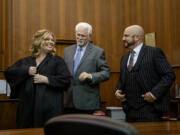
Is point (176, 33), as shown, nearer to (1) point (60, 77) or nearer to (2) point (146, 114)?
(2) point (146, 114)

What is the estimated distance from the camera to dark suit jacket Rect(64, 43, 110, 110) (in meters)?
3.15

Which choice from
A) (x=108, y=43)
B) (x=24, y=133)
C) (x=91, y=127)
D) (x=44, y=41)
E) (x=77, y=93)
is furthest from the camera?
(x=108, y=43)

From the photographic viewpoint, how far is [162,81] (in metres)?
2.97

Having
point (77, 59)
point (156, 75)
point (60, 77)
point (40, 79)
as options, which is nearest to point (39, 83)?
point (40, 79)

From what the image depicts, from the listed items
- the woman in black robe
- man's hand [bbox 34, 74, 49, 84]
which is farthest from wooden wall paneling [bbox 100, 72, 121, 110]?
man's hand [bbox 34, 74, 49, 84]

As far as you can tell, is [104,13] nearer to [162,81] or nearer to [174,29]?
[174,29]

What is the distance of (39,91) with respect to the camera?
2.76 m

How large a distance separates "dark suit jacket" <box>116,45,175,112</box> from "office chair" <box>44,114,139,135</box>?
2374 mm

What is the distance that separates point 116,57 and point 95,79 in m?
2.78

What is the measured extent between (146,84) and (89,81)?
57cm

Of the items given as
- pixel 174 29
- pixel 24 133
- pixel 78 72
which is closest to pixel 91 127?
pixel 24 133

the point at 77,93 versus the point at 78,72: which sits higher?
the point at 78,72

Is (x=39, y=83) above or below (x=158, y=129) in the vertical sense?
above

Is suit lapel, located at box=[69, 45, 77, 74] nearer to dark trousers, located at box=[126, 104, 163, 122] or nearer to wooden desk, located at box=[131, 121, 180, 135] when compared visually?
dark trousers, located at box=[126, 104, 163, 122]
